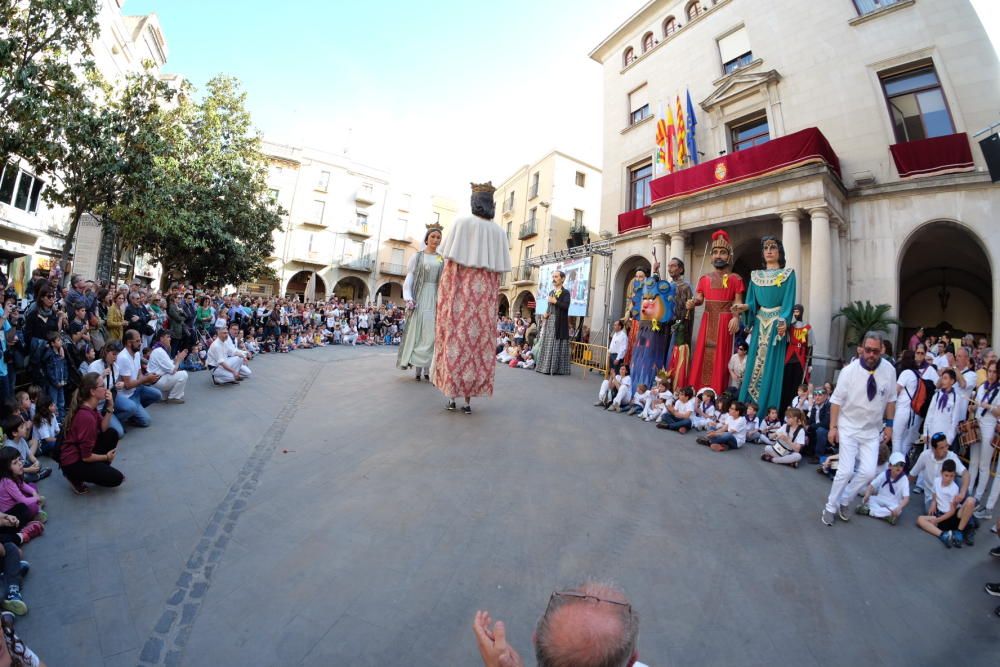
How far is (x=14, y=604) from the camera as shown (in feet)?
7.05

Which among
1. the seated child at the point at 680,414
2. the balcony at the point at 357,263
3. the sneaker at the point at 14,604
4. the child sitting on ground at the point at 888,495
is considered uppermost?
the balcony at the point at 357,263

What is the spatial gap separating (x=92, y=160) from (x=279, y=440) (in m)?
10.7

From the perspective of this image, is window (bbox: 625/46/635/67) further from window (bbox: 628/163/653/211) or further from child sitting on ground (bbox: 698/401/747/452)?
child sitting on ground (bbox: 698/401/747/452)

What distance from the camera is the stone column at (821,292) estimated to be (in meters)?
10.2

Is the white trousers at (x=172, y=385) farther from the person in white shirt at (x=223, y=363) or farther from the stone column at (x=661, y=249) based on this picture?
the stone column at (x=661, y=249)

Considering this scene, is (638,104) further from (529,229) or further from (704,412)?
(704,412)

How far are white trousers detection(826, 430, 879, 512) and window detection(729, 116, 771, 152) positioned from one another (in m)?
12.5

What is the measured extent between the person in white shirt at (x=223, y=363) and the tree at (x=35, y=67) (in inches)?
215

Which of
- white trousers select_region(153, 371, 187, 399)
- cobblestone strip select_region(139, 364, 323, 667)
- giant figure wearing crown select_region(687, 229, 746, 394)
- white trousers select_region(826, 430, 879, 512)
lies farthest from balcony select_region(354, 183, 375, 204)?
white trousers select_region(826, 430, 879, 512)

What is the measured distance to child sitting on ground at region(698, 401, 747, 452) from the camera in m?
6.00

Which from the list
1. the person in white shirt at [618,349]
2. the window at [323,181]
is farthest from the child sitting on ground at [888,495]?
the window at [323,181]

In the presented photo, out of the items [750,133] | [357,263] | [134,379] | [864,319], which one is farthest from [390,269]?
[864,319]

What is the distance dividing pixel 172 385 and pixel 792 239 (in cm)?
1283

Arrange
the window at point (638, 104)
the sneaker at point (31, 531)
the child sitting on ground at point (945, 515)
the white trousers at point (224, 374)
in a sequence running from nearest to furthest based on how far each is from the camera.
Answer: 1. the sneaker at point (31, 531)
2. the child sitting on ground at point (945, 515)
3. the white trousers at point (224, 374)
4. the window at point (638, 104)
